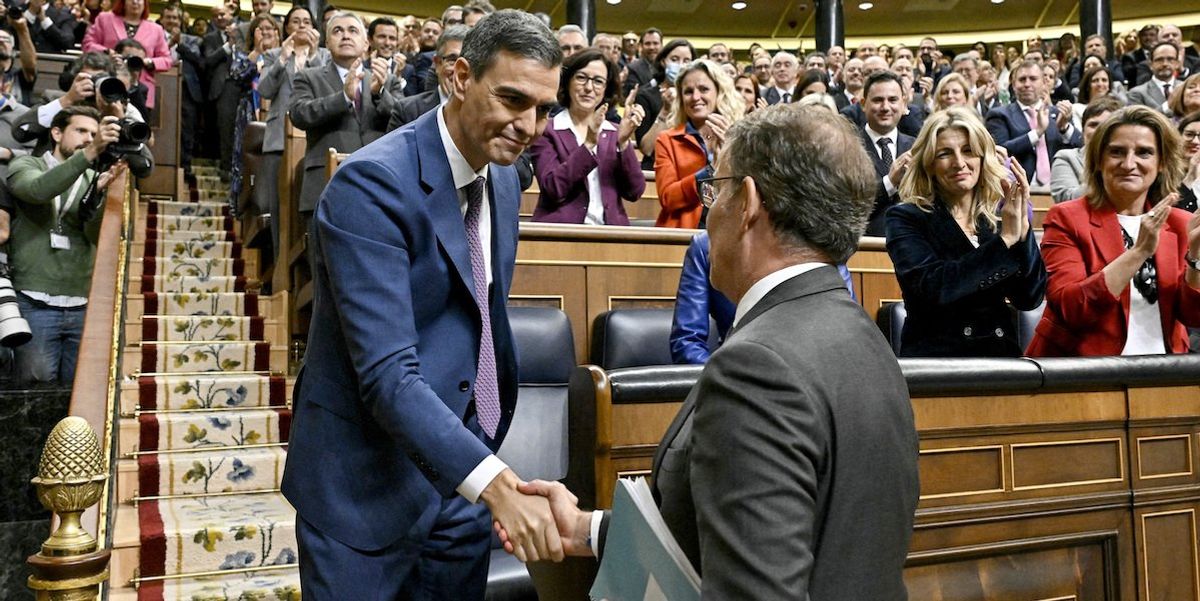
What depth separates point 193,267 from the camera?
4379mm

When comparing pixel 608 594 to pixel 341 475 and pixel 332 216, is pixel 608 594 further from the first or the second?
pixel 332 216

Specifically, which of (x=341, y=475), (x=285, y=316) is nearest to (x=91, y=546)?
(x=341, y=475)

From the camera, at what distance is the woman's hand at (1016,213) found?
1926 mm

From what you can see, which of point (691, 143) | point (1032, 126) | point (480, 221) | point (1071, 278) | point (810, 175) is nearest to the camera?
point (810, 175)

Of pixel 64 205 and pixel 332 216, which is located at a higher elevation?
pixel 64 205

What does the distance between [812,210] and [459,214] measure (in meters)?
0.50

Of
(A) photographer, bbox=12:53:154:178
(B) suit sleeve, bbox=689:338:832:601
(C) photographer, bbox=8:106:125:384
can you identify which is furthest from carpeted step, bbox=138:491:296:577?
(B) suit sleeve, bbox=689:338:832:601

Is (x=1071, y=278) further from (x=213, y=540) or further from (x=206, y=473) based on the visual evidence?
(x=206, y=473)

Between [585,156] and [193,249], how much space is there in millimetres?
2360

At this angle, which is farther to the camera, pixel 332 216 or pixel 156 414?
pixel 156 414

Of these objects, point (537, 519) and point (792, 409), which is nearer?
point (792, 409)

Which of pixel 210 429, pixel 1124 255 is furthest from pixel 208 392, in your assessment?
pixel 1124 255

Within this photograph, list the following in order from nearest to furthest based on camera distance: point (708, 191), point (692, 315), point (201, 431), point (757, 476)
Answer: point (757, 476)
point (708, 191)
point (692, 315)
point (201, 431)

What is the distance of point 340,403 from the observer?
1159 millimetres
